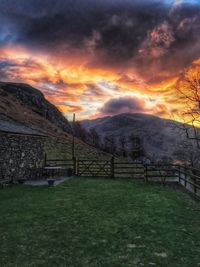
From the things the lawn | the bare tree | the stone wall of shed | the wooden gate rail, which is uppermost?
the bare tree

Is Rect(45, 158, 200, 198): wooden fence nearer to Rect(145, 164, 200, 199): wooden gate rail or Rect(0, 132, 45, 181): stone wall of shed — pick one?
Rect(145, 164, 200, 199): wooden gate rail

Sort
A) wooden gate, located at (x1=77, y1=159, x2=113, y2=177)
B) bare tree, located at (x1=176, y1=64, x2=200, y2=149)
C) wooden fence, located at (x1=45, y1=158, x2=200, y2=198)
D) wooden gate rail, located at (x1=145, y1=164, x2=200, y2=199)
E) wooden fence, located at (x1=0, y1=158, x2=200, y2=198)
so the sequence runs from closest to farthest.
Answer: wooden gate rail, located at (x1=145, y1=164, x2=200, y2=199) < wooden fence, located at (x1=45, y1=158, x2=200, y2=198) < wooden fence, located at (x1=0, y1=158, x2=200, y2=198) < bare tree, located at (x1=176, y1=64, x2=200, y2=149) < wooden gate, located at (x1=77, y1=159, x2=113, y2=177)

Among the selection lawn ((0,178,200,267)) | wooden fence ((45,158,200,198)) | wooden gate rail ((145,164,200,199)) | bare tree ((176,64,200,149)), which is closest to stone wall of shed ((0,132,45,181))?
wooden fence ((45,158,200,198))

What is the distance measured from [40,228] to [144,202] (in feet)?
17.5

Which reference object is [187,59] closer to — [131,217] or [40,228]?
[131,217]

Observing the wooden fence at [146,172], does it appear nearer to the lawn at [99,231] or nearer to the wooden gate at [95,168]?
the wooden gate at [95,168]

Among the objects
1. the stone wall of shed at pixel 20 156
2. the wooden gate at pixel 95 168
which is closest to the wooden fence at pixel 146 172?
the wooden gate at pixel 95 168

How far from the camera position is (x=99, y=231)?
740cm

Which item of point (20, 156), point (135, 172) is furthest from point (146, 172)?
point (20, 156)

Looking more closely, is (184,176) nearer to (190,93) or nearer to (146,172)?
(146,172)

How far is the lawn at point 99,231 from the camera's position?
5512 millimetres

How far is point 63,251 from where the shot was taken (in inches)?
233

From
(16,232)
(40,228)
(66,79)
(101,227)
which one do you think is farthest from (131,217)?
(66,79)

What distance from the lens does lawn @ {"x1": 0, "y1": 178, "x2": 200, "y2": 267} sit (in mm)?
5512
